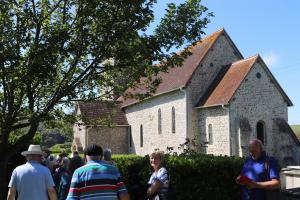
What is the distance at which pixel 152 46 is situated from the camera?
9336 mm

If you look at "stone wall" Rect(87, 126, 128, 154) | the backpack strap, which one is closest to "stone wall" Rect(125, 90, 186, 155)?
"stone wall" Rect(87, 126, 128, 154)

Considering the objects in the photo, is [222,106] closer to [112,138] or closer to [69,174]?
[112,138]

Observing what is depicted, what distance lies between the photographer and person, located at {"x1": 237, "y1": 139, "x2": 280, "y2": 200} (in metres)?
5.79

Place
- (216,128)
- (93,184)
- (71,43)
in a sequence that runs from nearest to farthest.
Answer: (93,184) → (71,43) → (216,128)

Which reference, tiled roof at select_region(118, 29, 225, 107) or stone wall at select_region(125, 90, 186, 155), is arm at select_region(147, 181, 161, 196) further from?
stone wall at select_region(125, 90, 186, 155)

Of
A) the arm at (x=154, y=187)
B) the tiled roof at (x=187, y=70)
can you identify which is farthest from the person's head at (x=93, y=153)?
the tiled roof at (x=187, y=70)

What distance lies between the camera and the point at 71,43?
881 centimetres

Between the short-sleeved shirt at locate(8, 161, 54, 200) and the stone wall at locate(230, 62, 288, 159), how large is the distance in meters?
20.1

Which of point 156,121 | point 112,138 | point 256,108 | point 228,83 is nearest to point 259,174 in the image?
point 256,108

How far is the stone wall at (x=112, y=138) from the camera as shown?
3817cm

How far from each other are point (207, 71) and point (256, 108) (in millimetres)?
4639

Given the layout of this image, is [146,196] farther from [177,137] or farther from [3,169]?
[177,137]

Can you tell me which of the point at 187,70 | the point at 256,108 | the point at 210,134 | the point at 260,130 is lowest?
the point at 210,134

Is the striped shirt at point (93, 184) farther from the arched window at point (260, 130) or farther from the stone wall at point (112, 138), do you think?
the stone wall at point (112, 138)
